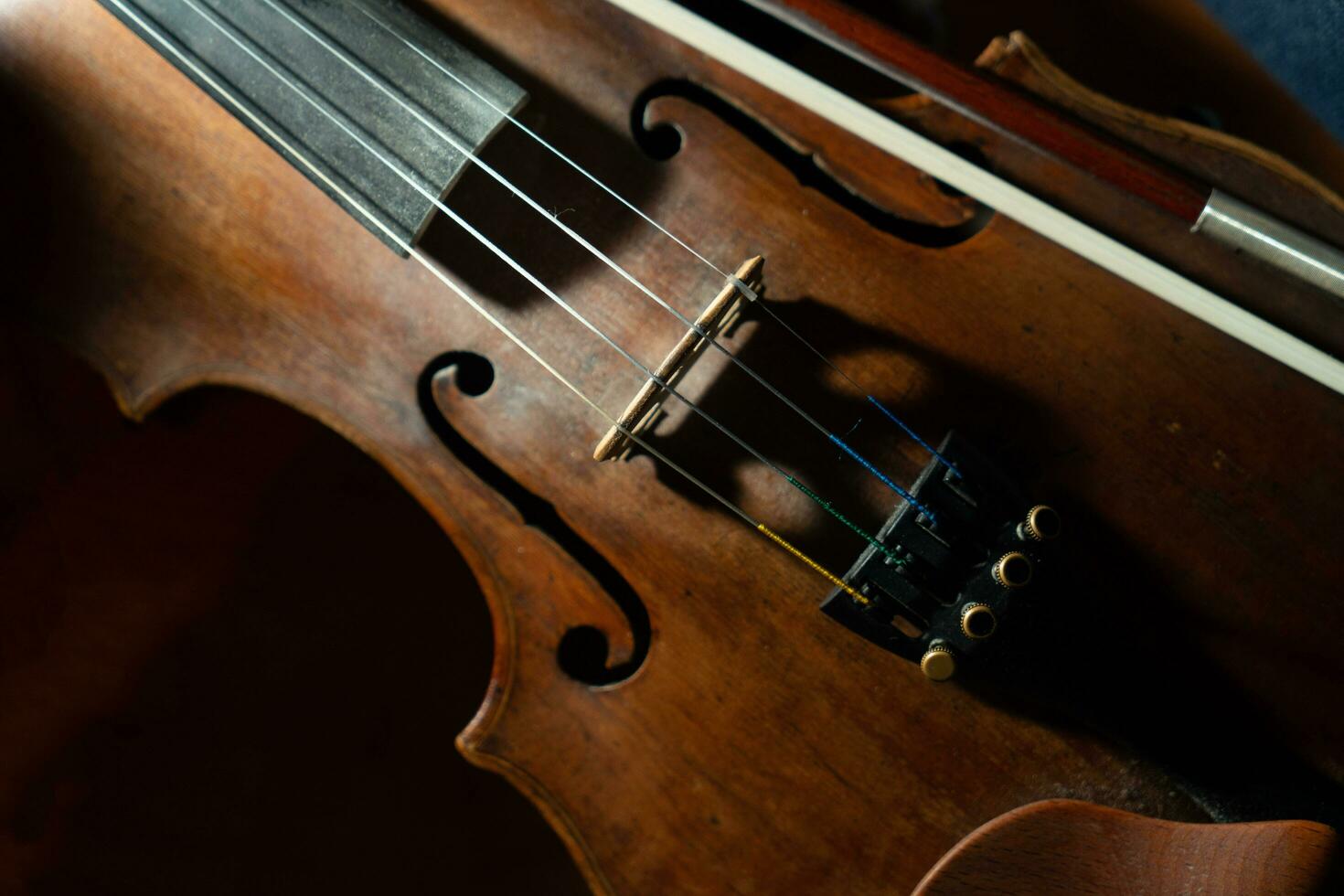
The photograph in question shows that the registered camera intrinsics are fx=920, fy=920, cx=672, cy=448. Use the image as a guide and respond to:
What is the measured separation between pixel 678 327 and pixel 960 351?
0.28 m

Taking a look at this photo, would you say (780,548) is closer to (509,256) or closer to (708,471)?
(708,471)

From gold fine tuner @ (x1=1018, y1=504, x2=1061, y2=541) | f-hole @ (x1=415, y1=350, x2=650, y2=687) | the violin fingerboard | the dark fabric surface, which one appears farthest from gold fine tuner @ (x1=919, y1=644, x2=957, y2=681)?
the dark fabric surface

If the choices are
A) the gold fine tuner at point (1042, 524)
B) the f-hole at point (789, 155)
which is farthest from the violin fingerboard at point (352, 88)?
the gold fine tuner at point (1042, 524)

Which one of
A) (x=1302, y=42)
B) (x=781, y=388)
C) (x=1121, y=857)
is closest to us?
(x=1121, y=857)

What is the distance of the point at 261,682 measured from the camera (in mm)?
1386

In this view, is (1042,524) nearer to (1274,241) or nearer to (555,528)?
(1274,241)

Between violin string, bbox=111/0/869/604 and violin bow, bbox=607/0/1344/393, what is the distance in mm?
341

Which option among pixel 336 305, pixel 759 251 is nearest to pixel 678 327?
pixel 759 251

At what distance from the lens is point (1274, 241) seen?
2.72 feet

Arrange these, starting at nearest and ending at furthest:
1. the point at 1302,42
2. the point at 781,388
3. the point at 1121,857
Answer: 1. the point at 1121,857
2. the point at 781,388
3. the point at 1302,42

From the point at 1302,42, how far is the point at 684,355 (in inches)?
32.8

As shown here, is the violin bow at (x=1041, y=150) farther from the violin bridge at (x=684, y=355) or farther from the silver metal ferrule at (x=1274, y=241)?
A: the violin bridge at (x=684, y=355)

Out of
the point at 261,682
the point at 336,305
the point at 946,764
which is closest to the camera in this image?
the point at 946,764

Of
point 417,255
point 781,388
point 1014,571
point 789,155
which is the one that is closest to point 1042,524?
point 1014,571
